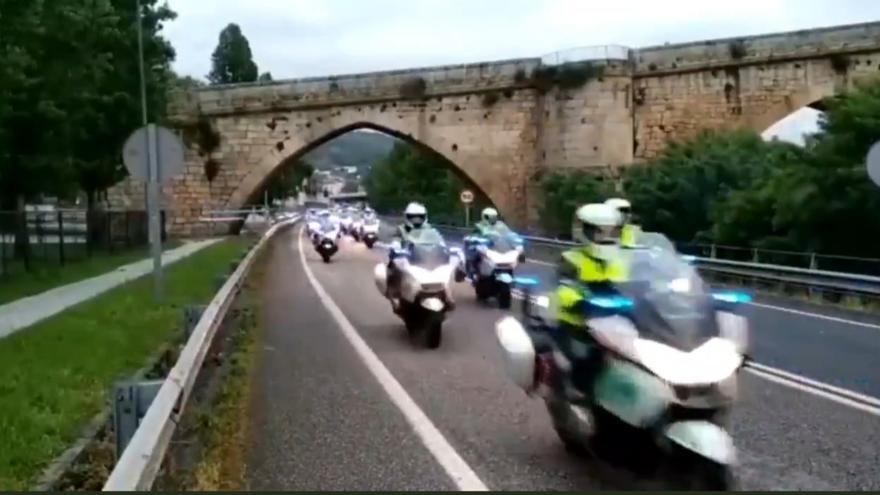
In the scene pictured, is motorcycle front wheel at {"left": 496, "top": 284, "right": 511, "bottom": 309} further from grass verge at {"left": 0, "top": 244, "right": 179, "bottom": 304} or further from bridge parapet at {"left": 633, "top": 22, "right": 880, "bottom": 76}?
bridge parapet at {"left": 633, "top": 22, "right": 880, "bottom": 76}

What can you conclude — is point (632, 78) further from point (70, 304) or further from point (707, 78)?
point (70, 304)

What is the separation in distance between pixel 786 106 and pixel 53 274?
40.9 meters

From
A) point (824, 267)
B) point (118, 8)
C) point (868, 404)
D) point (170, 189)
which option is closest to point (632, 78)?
point (170, 189)

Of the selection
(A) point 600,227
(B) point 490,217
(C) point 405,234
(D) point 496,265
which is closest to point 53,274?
(B) point 490,217

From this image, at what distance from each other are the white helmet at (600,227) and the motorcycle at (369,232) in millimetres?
44345

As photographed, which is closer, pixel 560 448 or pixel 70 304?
pixel 560 448

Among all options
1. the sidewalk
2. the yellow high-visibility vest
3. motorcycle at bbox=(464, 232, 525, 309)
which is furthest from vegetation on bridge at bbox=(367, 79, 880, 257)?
the yellow high-visibility vest

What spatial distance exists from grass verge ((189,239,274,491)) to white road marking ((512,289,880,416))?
2.49 meters

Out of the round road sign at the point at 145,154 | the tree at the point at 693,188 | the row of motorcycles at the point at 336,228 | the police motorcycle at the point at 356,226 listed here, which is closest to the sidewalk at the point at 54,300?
the round road sign at the point at 145,154

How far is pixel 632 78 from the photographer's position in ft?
205

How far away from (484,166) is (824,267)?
38178mm

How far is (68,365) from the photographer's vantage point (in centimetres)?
1313

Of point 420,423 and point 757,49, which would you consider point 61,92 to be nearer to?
point 420,423

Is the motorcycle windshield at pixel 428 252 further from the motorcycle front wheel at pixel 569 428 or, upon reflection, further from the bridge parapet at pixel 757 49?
the bridge parapet at pixel 757 49
